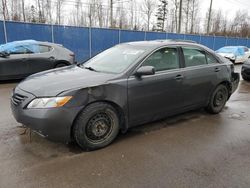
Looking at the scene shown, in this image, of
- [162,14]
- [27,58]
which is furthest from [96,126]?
[162,14]

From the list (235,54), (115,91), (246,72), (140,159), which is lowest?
(140,159)

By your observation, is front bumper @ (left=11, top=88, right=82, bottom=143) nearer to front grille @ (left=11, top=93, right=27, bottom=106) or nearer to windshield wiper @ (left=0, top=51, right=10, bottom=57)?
front grille @ (left=11, top=93, right=27, bottom=106)

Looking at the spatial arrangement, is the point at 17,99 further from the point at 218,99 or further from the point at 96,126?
the point at 218,99

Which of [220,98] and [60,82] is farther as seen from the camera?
[220,98]

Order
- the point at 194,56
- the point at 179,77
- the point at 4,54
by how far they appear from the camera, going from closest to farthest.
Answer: the point at 179,77 → the point at 194,56 → the point at 4,54

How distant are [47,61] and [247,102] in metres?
6.76

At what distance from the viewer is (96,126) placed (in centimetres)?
305

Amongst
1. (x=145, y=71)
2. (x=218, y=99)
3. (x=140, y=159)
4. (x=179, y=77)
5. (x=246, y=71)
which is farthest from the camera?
(x=246, y=71)

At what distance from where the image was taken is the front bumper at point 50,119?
2.68 meters

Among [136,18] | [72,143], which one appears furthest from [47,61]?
[136,18]

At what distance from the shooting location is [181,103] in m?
3.99

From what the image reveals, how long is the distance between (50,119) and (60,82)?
0.56 meters

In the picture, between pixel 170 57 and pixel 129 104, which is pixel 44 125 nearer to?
pixel 129 104

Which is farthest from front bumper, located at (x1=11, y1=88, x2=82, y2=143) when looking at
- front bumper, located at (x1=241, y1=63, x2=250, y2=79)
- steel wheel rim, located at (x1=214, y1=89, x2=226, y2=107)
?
front bumper, located at (x1=241, y1=63, x2=250, y2=79)
